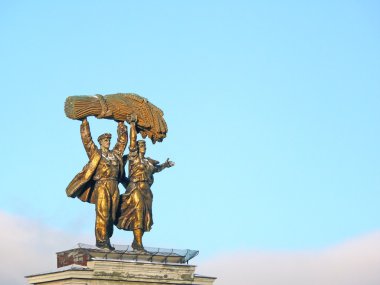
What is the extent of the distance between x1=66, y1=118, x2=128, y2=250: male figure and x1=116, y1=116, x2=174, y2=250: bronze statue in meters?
0.51

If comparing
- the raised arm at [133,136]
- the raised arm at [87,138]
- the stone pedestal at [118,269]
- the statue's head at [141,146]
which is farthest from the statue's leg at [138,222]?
the raised arm at [87,138]

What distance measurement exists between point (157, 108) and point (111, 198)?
11.5ft

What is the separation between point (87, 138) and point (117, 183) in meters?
1.66

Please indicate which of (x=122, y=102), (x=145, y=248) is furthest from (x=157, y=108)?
(x=145, y=248)

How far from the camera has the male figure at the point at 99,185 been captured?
131ft

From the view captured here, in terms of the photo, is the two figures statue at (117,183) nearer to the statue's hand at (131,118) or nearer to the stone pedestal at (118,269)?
the statue's hand at (131,118)

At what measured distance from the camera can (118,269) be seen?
38938 mm

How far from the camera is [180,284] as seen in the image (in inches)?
1569

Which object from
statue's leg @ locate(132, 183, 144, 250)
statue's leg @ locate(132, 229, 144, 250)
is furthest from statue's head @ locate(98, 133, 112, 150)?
statue's leg @ locate(132, 229, 144, 250)

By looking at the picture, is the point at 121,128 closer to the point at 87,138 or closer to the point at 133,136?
the point at 133,136

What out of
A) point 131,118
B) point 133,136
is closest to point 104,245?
point 133,136

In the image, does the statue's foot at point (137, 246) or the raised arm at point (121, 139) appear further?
the raised arm at point (121, 139)

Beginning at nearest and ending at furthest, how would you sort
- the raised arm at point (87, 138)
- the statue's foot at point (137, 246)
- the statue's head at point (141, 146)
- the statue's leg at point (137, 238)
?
the raised arm at point (87, 138), the statue's foot at point (137, 246), the statue's leg at point (137, 238), the statue's head at point (141, 146)

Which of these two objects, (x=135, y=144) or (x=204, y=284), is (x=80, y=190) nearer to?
(x=135, y=144)
